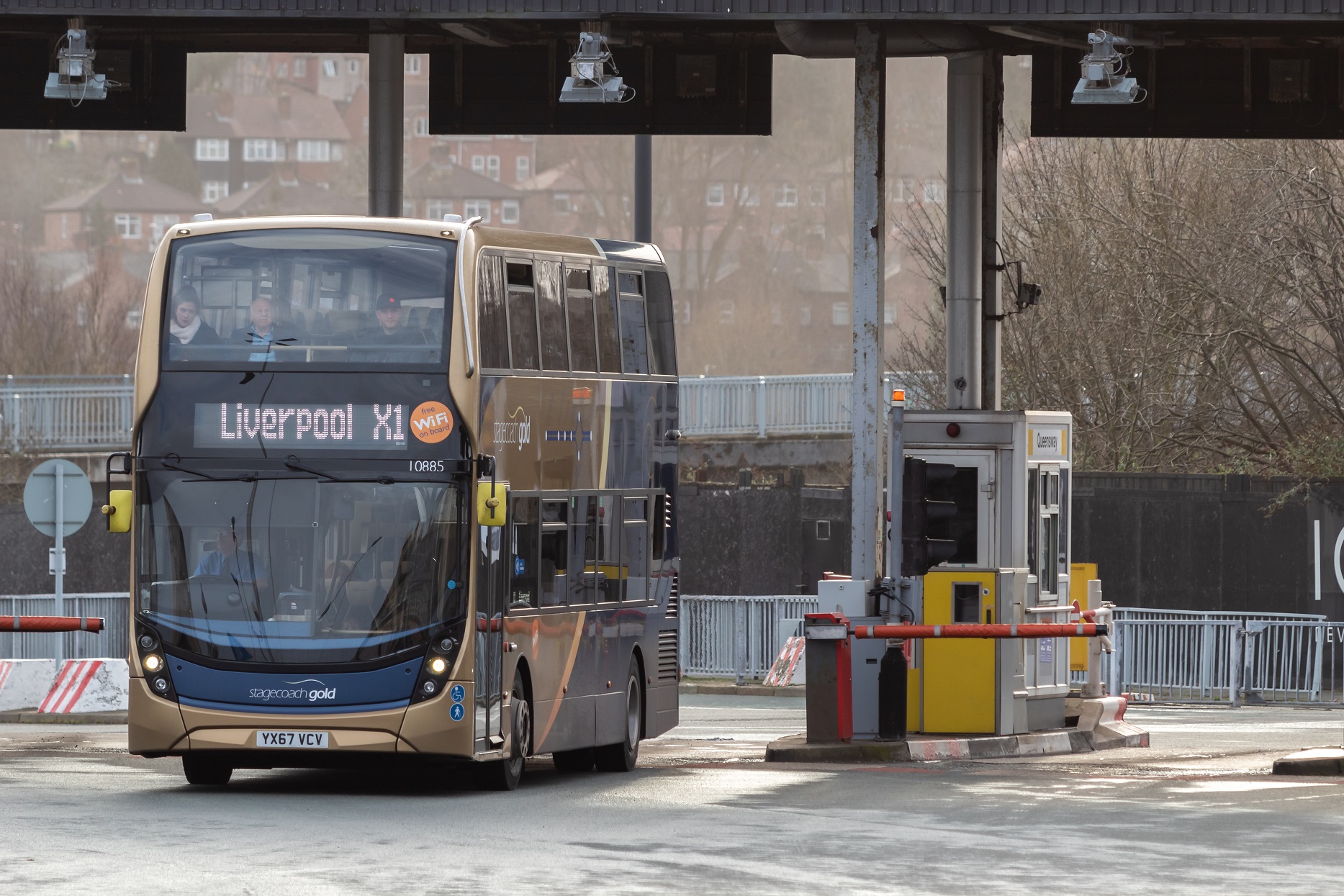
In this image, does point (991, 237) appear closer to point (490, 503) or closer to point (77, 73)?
point (490, 503)

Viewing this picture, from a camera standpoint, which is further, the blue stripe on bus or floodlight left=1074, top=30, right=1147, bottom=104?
floodlight left=1074, top=30, right=1147, bottom=104

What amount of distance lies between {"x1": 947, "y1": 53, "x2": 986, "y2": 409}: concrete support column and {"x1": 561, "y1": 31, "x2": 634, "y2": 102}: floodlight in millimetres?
3528

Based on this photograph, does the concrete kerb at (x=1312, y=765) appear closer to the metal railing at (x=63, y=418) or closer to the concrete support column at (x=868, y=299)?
the concrete support column at (x=868, y=299)

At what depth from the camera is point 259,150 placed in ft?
466

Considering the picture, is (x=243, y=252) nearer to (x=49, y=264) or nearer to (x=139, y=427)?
(x=139, y=427)

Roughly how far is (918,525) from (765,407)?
2863cm

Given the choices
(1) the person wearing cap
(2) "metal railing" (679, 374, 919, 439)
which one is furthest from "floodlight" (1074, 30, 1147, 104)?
(2) "metal railing" (679, 374, 919, 439)

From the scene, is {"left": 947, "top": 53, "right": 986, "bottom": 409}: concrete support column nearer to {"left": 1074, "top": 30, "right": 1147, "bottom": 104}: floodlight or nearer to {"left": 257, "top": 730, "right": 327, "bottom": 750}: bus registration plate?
{"left": 1074, "top": 30, "right": 1147, "bottom": 104}: floodlight

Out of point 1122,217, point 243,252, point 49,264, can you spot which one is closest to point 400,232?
point 243,252

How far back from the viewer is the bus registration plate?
581 inches

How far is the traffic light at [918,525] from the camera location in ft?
58.6

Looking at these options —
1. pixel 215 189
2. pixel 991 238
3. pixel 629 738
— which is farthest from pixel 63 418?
pixel 215 189

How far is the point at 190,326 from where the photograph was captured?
1525 cm

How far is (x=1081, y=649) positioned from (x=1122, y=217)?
1486cm
